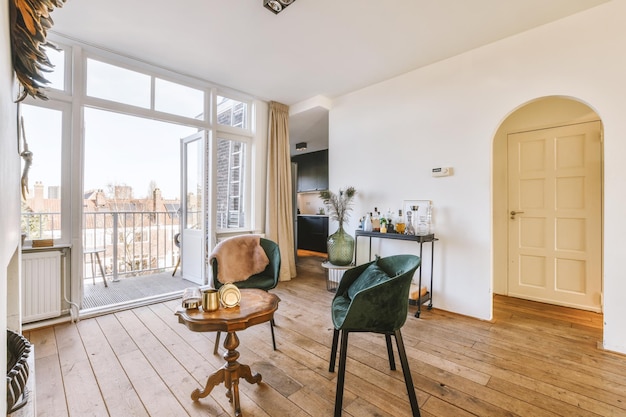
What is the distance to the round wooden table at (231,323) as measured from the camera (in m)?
1.50

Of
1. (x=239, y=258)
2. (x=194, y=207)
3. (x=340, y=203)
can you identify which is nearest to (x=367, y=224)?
(x=340, y=203)

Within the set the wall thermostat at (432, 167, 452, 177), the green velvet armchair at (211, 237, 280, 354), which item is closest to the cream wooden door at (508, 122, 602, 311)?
the wall thermostat at (432, 167, 452, 177)

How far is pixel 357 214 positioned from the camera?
391 centimetres

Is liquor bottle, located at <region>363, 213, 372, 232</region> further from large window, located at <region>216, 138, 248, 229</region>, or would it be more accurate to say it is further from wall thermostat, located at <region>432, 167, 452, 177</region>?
large window, located at <region>216, 138, 248, 229</region>

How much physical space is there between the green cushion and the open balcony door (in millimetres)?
2572

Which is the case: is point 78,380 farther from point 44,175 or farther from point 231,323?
point 44,175

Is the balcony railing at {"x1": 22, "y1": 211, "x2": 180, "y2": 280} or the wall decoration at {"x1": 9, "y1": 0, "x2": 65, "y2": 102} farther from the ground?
the wall decoration at {"x1": 9, "y1": 0, "x2": 65, "y2": 102}

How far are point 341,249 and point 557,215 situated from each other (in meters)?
2.51

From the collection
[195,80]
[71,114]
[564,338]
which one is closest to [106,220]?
[71,114]

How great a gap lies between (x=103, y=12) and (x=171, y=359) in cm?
289

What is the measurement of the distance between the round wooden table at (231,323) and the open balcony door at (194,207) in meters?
2.36

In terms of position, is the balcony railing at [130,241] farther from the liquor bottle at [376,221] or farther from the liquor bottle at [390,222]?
the liquor bottle at [390,222]

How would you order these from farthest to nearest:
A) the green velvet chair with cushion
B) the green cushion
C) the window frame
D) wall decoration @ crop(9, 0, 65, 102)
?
the window frame → the green cushion → the green velvet chair with cushion → wall decoration @ crop(9, 0, 65, 102)

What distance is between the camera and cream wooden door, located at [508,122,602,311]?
2.99 m
